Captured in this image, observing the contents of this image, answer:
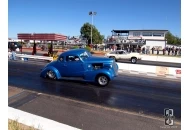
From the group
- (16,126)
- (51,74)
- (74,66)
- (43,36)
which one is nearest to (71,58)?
(74,66)

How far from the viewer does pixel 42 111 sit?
7.69 m

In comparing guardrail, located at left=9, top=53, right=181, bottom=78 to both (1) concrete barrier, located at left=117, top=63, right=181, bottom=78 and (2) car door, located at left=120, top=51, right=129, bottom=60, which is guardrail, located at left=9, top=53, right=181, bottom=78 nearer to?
(1) concrete barrier, located at left=117, top=63, right=181, bottom=78

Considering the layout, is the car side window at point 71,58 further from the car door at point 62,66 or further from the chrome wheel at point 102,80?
the chrome wheel at point 102,80

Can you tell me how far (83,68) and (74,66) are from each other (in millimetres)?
581

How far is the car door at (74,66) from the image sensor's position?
476 inches

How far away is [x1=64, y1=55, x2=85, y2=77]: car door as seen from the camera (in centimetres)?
1208

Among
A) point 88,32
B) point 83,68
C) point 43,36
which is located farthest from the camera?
point 88,32

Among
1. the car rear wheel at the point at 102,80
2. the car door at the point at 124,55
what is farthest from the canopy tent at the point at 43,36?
the car rear wheel at the point at 102,80

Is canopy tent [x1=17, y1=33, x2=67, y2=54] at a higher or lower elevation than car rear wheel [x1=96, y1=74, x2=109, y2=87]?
higher

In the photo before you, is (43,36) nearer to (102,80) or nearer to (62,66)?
(62,66)

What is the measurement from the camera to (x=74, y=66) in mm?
12258

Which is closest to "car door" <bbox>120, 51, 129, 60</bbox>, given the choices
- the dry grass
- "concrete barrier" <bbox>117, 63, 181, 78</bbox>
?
"concrete barrier" <bbox>117, 63, 181, 78</bbox>
